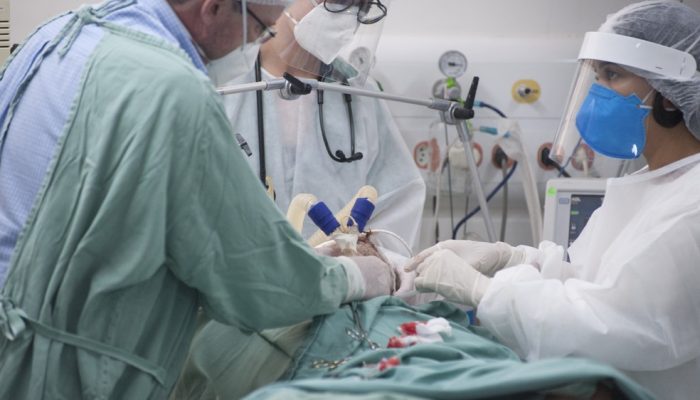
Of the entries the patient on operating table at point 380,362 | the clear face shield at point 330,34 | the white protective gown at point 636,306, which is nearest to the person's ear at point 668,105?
the white protective gown at point 636,306

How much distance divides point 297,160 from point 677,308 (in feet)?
4.34

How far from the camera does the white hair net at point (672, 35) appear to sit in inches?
73.3

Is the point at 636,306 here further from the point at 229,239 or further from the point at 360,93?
the point at 360,93

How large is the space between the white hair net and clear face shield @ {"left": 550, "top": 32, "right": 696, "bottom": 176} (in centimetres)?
2

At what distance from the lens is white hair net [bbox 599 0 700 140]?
186 cm

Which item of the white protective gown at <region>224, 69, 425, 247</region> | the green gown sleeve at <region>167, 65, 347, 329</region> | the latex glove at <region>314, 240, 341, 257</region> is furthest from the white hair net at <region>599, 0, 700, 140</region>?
the white protective gown at <region>224, 69, 425, 247</region>

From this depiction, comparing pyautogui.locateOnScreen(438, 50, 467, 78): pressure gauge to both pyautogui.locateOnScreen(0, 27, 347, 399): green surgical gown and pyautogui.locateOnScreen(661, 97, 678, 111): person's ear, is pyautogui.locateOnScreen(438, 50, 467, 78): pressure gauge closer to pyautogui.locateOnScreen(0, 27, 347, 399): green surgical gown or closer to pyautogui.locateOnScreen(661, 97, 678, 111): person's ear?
pyautogui.locateOnScreen(661, 97, 678, 111): person's ear

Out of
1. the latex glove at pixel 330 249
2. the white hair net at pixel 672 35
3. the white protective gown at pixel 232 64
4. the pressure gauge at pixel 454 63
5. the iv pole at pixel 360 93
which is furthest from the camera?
the pressure gauge at pixel 454 63

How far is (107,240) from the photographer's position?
136cm

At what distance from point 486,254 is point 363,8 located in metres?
0.73

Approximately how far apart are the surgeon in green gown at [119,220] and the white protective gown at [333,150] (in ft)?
3.65

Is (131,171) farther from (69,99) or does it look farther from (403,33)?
(403,33)

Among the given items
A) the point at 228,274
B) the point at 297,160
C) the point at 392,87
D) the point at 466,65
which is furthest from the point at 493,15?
the point at 228,274

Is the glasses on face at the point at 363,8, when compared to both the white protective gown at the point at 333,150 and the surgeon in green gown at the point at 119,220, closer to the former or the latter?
the white protective gown at the point at 333,150
